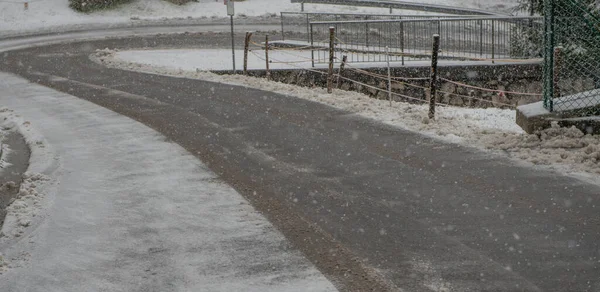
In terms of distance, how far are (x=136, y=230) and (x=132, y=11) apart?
33798mm

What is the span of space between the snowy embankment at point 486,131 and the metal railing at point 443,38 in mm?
4366

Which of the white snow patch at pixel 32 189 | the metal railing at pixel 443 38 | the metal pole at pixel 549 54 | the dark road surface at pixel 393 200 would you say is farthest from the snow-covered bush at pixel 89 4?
the metal pole at pixel 549 54

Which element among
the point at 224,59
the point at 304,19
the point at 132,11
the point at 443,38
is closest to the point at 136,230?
the point at 443,38

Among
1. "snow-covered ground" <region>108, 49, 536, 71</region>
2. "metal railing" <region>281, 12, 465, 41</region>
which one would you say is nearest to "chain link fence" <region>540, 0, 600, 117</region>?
"snow-covered ground" <region>108, 49, 536, 71</region>

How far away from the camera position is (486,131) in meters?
12.8

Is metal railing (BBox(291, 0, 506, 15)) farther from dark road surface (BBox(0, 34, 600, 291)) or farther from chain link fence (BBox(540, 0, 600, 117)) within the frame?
chain link fence (BBox(540, 0, 600, 117))

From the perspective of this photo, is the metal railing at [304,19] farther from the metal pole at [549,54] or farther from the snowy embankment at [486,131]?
the metal pole at [549,54]

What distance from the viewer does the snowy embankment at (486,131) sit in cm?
1059

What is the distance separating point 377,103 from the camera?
16.3 metres

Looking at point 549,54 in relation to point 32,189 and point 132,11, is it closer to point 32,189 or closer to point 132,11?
point 32,189

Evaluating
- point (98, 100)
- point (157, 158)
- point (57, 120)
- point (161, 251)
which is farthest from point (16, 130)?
point (161, 251)

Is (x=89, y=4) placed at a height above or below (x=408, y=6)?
above

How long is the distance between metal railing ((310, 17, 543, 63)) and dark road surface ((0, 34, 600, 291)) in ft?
26.7

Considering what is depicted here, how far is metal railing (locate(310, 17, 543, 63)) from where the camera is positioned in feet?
71.0
